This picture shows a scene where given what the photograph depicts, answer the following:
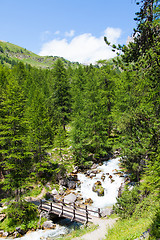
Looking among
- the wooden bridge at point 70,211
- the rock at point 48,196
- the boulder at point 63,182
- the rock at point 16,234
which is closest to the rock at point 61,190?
the boulder at point 63,182

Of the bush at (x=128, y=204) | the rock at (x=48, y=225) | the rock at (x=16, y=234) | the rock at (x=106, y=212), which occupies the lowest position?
the rock at (x=16, y=234)

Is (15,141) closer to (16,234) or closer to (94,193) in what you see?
(16,234)

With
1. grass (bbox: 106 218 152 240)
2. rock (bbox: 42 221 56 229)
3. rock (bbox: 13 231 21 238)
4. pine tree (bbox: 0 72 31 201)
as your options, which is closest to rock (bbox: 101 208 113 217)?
grass (bbox: 106 218 152 240)

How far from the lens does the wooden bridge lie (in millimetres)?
15555

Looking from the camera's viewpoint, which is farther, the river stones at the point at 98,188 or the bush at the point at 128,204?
the river stones at the point at 98,188

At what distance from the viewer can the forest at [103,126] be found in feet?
19.4

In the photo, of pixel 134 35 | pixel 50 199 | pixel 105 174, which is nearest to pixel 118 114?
pixel 105 174

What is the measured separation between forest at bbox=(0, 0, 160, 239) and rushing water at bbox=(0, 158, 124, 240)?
1955 mm

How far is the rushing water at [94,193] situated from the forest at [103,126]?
1.95 metres

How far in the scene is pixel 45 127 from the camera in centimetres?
2467

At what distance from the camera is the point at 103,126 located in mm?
27531

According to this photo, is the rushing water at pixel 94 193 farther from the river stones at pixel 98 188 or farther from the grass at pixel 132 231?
the grass at pixel 132 231

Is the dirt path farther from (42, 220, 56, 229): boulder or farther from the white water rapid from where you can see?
(42, 220, 56, 229): boulder

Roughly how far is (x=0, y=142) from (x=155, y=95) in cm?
1722
